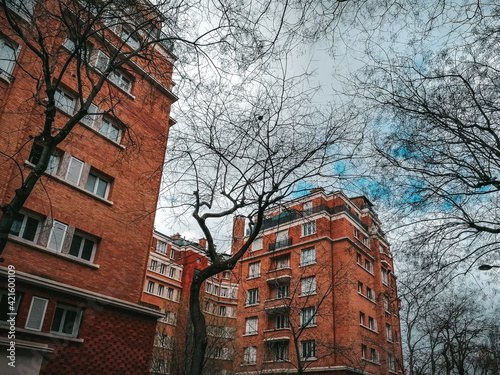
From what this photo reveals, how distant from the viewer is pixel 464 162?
820 centimetres

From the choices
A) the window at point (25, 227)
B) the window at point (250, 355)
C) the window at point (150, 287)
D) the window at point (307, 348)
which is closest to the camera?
the window at point (25, 227)

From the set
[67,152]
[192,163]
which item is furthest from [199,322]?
[67,152]

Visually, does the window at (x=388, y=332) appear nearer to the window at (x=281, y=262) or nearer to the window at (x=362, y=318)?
the window at (x=362, y=318)

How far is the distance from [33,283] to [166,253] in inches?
A: 1395

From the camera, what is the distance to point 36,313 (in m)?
11.6

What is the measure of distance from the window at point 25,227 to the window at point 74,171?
190 centimetres

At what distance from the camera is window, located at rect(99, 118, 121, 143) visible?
625 inches

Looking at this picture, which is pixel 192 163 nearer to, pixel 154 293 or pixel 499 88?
pixel 499 88

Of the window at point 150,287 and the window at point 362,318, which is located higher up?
the window at point 150,287

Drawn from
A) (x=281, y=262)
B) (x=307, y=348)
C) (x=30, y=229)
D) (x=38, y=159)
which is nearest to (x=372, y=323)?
(x=307, y=348)

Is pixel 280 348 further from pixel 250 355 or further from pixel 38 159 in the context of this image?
pixel 38 159

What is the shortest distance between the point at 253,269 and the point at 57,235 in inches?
998

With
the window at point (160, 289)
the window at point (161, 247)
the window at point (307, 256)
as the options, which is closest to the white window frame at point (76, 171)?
the window at point (307, 256)

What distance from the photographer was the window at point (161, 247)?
4536 centimetres
